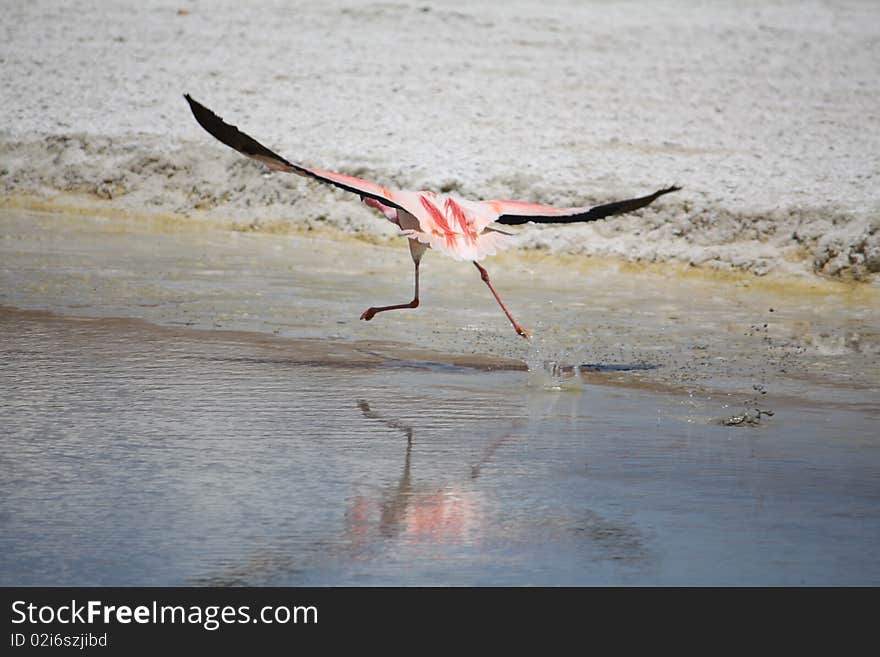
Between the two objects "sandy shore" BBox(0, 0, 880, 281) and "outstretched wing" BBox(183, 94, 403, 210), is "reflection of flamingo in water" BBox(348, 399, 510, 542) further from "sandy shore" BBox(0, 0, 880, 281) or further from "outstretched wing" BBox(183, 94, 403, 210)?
"sandy shore" BBox(0, 0, 880, 281)

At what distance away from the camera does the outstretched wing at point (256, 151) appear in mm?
7254

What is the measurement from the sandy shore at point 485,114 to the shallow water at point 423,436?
143 cm

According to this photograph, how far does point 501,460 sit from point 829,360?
10.2ft

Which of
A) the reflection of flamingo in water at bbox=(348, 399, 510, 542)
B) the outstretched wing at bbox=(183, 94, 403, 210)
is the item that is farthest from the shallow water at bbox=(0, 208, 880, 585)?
the outstretched wing at bbox=(183, 94, 403, 210)

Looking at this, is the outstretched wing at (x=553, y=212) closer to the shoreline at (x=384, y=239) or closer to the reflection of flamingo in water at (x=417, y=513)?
the reflection of flamingo in water at (x=417, y=513)

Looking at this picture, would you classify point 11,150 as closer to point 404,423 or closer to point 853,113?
point 853,113

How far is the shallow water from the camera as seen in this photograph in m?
5.15

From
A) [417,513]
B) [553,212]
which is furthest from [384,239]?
[417,513]

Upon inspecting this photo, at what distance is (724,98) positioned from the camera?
16203 mm

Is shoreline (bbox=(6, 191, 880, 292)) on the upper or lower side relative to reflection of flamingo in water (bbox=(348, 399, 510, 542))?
upper

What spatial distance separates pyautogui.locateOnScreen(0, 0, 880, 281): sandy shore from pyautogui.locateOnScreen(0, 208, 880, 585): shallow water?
1.43m
